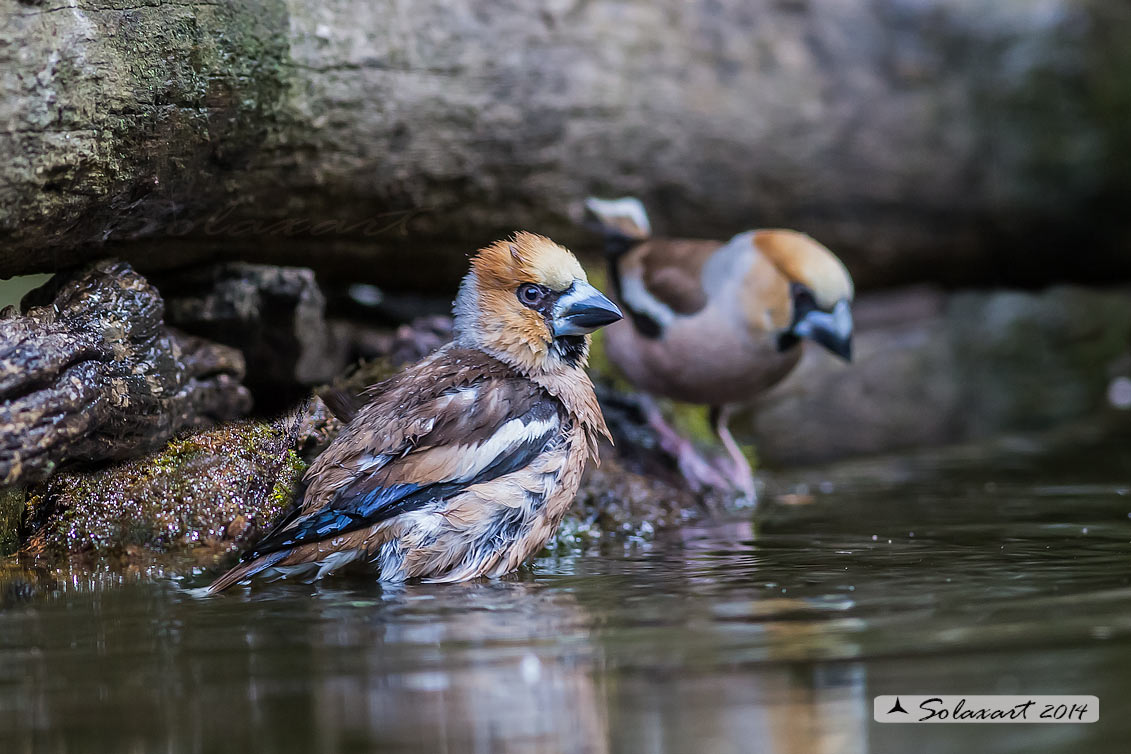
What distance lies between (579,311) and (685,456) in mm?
1864

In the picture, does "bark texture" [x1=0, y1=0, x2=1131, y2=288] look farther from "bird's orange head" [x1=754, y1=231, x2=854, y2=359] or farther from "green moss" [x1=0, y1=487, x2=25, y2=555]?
"bird's orange head" [x1=754, y1=231, x2=854, y2=359]

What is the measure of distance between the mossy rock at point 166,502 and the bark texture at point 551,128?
2.84 ft

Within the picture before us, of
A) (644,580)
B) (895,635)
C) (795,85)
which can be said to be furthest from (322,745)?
(795,85)

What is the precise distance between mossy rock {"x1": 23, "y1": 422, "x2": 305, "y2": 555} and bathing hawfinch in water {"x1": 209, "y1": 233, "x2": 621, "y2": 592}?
1.21 feet

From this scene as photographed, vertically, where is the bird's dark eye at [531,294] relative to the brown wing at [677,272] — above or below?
below

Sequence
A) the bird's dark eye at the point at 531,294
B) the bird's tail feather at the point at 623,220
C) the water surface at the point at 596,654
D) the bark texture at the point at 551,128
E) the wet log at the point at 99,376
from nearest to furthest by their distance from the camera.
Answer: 1. the water surface at the point at 596,654
2. the wet log at the point at 99,376
3. the bark texture at the point at 551,128
4. the bird's dark eye at the point at 531,294
5. the bird's tail feather at the point at 623,220

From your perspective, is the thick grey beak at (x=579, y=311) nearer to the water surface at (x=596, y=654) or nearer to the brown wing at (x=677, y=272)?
the water surface at (x=596, y=654)

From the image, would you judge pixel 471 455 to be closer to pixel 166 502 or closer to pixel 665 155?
pixel 166 502

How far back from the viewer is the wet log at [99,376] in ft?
11.9

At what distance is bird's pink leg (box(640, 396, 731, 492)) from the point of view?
5.96 m

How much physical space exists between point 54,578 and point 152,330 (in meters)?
1.02

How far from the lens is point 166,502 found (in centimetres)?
430

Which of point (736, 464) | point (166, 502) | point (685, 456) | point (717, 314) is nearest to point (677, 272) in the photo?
point (717, 314)

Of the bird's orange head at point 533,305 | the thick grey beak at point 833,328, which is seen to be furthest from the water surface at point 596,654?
the thick grey beak at point 833,328
